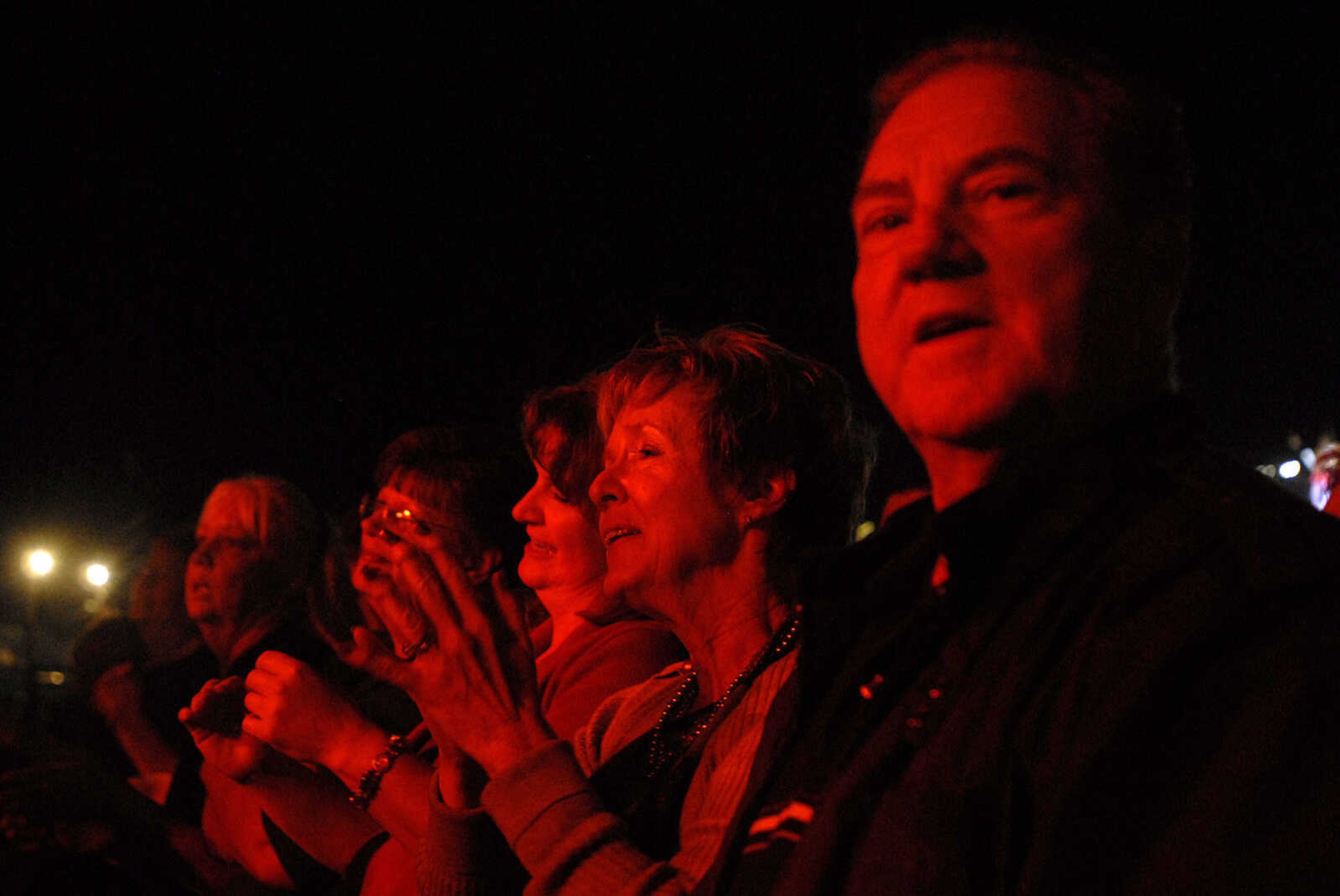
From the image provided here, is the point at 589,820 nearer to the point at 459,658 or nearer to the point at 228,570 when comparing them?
the point at 459,658

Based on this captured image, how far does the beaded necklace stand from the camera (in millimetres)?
1817

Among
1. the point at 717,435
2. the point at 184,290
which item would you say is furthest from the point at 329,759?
the point at 184,290

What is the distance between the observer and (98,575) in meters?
23.1

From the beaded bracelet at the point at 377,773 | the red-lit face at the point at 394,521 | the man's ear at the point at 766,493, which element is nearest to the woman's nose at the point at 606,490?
the man's ear at the point at 766,493

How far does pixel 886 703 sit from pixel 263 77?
7499 mm

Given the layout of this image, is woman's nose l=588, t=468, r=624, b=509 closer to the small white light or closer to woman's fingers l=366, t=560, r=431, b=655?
woman's fingers l=366, t=560, r=431, b=655

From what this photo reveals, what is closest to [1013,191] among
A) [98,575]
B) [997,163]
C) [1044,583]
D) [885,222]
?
[997,163]

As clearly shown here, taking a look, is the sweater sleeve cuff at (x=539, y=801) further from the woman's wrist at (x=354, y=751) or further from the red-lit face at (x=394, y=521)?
the red-lit face at (x=394, y=521)

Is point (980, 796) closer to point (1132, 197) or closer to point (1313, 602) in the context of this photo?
point (1313, 602)

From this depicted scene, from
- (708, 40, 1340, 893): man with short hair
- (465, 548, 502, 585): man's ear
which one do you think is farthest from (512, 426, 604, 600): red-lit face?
(708, 40, 1340, 893): man with short hair

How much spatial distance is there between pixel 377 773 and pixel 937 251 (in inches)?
58.9

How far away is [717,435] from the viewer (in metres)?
1.98

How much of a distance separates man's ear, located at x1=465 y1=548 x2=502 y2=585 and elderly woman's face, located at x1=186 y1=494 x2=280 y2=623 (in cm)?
118

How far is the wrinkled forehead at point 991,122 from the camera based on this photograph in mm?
1144
